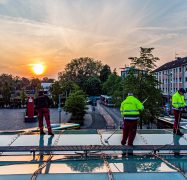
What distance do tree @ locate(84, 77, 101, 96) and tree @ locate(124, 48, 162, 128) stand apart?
303ft

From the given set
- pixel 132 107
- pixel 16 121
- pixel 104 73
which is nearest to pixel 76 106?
pixel 16 121

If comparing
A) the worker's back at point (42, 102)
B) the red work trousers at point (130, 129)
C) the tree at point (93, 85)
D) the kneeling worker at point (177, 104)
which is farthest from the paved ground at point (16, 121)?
the tree at point (93, 85)

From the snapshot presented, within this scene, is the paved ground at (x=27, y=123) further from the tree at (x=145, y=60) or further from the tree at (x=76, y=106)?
the tree at (x=145, y=60)

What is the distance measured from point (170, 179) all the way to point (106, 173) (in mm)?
1407

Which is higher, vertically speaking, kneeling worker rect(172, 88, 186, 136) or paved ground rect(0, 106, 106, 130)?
kneeling worker rect(172, 88, 186, 136)

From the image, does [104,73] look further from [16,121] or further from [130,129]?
[130,129]

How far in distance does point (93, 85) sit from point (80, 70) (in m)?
11.7

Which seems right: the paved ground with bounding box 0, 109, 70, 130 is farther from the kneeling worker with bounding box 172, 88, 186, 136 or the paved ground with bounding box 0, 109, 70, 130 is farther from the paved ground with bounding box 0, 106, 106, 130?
the kneeling worker with bounding box 172, 88, 186, 136

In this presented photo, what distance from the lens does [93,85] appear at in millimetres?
132875

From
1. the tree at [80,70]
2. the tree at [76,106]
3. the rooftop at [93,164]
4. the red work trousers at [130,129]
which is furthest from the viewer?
the tree at [80,70]

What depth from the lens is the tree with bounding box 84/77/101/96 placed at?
434 ft

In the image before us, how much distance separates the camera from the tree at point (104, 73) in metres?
145

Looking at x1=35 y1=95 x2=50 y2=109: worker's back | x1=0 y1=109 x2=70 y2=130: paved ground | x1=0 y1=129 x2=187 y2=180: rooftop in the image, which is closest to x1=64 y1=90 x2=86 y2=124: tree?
x1=0 y1=109 x2=70 y2=130: paved ground

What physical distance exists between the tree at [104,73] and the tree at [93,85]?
10117 mm
